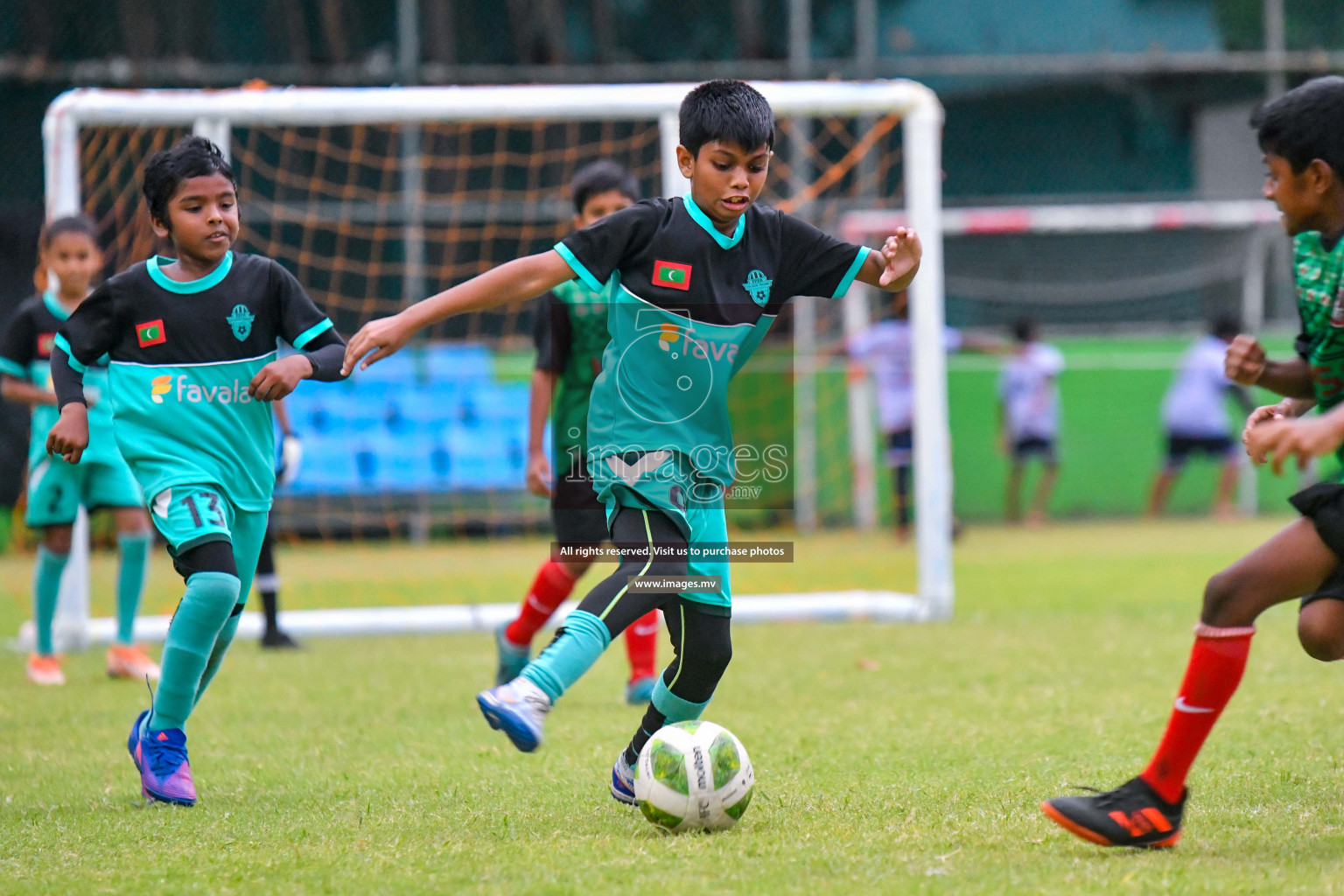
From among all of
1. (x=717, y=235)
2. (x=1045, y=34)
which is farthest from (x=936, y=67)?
(x=717, y=235)

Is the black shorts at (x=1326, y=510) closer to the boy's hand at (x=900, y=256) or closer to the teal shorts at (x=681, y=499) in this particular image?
the boy's hand at (x=900, y=256)

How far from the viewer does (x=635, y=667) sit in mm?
5848

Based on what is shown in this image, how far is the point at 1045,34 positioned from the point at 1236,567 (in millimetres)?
14533

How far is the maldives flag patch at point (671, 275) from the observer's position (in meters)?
3.69

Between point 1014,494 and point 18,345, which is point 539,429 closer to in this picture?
point 18,345

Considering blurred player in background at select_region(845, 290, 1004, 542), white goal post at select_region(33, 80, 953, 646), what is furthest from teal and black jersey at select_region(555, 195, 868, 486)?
blurred player in background at select_region(845, 290, 1004, 542)

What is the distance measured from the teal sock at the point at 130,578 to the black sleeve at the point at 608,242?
150 inches

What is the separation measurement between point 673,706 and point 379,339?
1176mm

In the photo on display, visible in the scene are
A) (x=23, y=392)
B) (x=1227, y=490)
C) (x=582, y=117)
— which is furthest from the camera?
(x=1227, y=490)

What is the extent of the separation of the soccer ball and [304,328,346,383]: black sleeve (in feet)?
4.38

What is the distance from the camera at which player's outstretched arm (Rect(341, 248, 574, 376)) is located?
343 centimetres

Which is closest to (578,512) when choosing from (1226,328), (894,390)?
(894,390)

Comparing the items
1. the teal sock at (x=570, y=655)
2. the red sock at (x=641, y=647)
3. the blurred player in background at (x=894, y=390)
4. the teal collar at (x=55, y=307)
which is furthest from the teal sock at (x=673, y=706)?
the blurred player in background at (x=894, y=390)

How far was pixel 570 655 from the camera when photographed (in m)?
3.40
